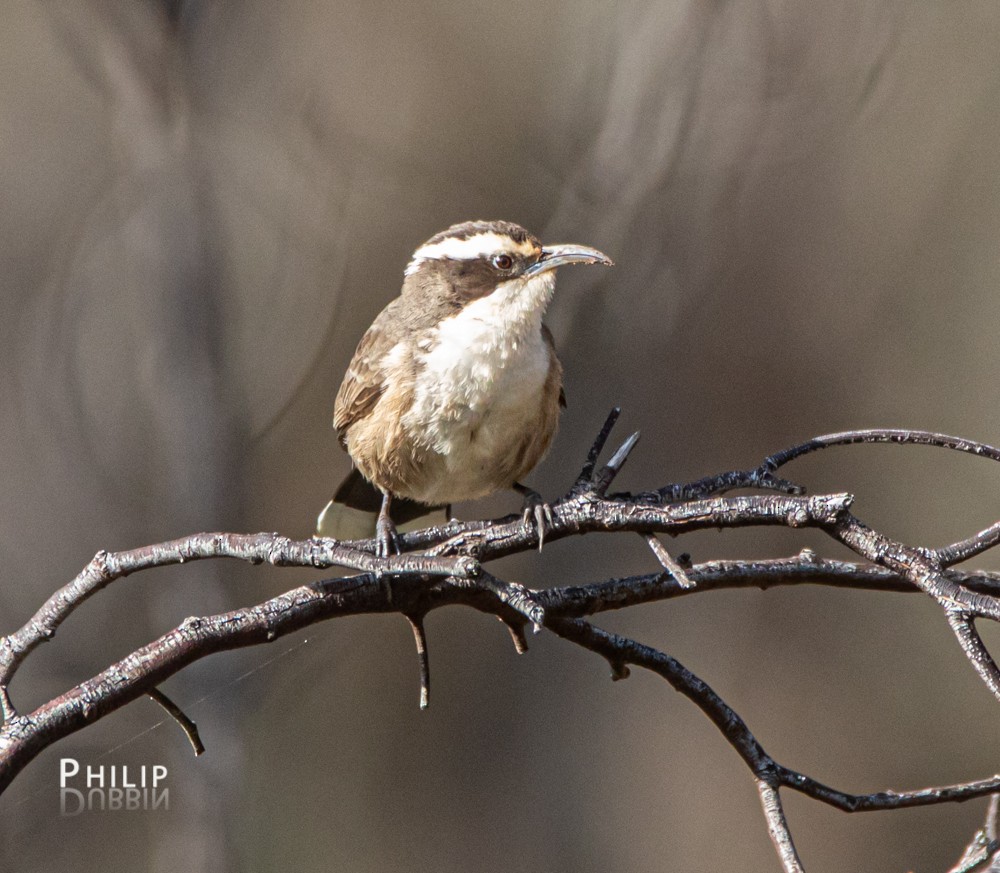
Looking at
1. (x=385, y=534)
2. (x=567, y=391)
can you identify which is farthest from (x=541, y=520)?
(x=567, y=391)

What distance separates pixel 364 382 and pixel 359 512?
0.81 meters

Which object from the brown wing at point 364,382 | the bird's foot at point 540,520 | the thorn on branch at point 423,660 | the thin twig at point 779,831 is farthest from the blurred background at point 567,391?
the thin twig at point 779,831

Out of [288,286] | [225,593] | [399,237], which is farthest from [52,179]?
[225,593]

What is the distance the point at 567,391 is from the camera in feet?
27.3

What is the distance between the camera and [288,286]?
8.70 meters

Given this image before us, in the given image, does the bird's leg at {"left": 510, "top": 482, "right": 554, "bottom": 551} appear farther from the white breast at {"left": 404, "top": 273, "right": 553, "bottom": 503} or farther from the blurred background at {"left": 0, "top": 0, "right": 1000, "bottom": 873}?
the blurred background at {"left": 0, "top": 0, "right": 1000, "bottom": 873}

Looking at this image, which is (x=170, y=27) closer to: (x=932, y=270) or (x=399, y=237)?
(x=399, y=237)

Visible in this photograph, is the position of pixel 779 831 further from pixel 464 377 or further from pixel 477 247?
pixel 477 247

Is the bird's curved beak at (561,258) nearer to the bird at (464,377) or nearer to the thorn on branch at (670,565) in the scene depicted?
the bird at (464,377)

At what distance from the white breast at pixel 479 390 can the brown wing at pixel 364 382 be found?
0.96 ft

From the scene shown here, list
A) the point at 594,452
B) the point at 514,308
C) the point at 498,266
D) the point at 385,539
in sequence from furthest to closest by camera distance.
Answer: the point at 498,266, the point at 514,308, the point at 385,539, the point at 594,452

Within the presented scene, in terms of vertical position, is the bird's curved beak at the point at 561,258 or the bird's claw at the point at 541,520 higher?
the bird's curved beak at the point at 561,258

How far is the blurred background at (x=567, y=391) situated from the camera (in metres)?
8.15

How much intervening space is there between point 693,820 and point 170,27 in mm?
7226
